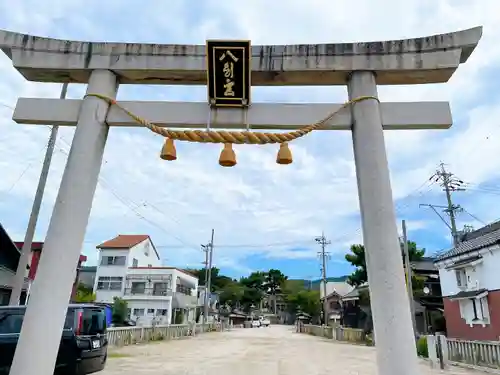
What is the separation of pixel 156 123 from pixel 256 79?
4.14ft

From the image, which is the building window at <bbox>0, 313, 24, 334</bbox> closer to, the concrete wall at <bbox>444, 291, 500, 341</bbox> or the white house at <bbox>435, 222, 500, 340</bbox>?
the white house at <bbox>435, 222, 500, 340</bbox>

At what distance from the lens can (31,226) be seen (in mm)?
9602

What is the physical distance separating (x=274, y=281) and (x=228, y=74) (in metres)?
69.3

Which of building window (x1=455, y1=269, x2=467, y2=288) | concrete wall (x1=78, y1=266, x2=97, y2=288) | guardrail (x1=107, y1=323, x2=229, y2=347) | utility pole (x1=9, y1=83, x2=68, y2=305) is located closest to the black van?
utility pole (x1=9, y1=83, x2=68, y2=305)

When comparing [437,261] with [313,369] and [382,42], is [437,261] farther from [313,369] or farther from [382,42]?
[382,42]

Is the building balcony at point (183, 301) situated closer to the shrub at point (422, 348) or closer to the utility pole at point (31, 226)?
the shrub at point (422, 348)

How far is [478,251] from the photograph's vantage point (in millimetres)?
14734

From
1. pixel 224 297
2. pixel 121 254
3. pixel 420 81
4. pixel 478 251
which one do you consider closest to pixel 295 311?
pixel 224 297

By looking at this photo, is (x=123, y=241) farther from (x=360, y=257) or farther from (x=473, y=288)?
(x=473, y=288)

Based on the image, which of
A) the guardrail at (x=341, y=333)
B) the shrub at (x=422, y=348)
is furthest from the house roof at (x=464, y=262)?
the guardrail at (x=341, y=333)

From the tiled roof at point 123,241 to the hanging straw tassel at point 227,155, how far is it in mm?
31907

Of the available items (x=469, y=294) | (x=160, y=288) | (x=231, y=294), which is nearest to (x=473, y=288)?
(x=469, y=294)

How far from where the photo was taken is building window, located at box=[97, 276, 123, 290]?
33188 mm

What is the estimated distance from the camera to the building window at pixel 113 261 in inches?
1324
